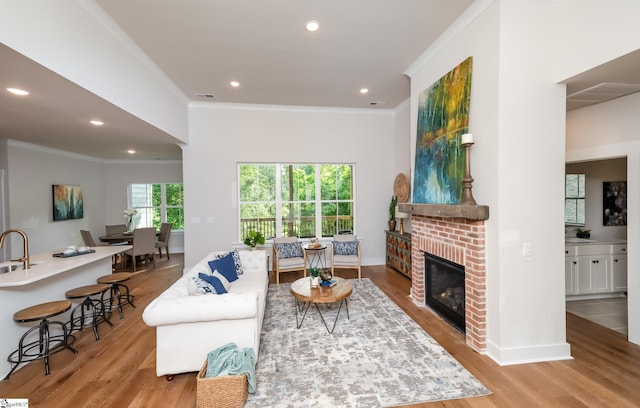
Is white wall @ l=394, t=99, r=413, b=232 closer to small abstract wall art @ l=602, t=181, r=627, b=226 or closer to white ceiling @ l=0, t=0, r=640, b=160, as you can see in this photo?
white ceiling @ l=0, t=0, r=640, b=160

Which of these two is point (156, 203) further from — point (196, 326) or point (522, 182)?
point (522, 182)

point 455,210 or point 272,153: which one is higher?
point 272,153

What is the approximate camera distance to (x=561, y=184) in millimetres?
2590

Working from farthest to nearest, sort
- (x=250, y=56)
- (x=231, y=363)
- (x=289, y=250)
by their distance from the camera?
(x=289, y=250), (x=250, y=56), (x=231, y=363)

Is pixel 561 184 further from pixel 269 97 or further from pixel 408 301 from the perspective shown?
pixel 269 97

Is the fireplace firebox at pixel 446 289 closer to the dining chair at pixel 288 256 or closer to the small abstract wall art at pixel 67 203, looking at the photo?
the dining chair at pixel 288 256

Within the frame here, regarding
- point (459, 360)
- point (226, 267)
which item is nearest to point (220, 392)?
point (226, 267)

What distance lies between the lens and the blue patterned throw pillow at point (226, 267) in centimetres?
361

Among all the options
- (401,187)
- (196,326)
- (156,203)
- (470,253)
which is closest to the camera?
(196,326)

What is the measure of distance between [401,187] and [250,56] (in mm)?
3621

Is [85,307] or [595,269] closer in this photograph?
[85,307]

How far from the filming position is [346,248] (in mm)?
5246

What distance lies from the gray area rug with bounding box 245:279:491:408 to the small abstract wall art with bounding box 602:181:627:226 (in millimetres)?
3674

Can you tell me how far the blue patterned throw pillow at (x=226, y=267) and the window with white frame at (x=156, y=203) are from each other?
5.42m
